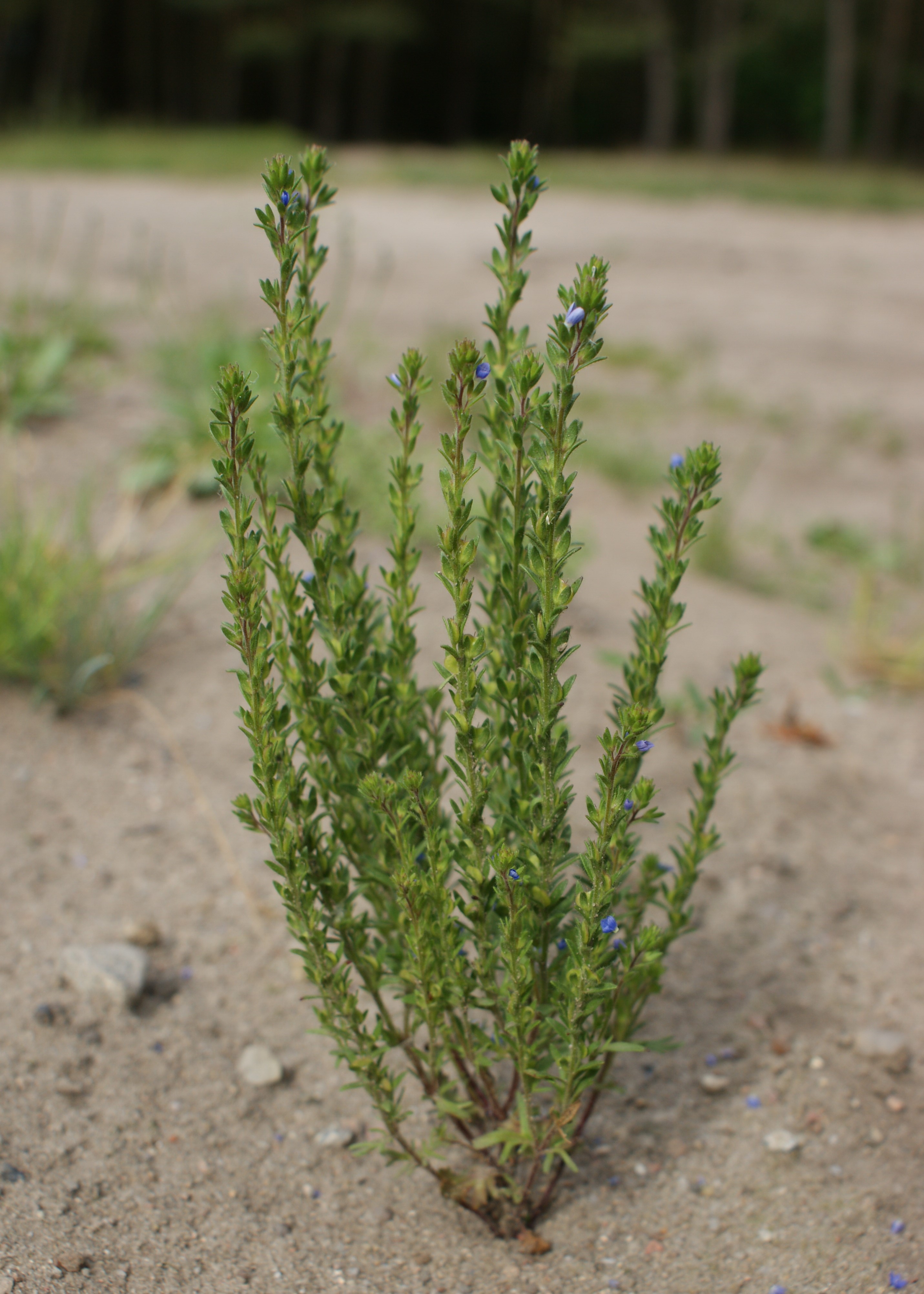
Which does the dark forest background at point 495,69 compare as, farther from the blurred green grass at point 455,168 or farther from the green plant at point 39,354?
the green plant at point 39,354

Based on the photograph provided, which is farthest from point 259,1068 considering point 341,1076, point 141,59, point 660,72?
point 141,59

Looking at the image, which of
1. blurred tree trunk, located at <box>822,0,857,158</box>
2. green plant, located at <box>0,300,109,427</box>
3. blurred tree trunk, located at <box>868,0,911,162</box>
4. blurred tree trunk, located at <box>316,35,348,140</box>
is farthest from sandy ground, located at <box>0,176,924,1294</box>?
blurred tree trunk, located at <box>316,35,348,140</box>

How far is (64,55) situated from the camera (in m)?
24.8

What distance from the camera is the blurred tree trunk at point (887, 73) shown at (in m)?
22.4

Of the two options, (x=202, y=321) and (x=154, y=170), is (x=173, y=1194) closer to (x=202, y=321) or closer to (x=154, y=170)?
(x=202, y=321)

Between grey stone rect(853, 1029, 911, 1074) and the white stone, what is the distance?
0.28 m

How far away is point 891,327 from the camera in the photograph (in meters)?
8.01

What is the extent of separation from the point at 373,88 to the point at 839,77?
1232 centimetres

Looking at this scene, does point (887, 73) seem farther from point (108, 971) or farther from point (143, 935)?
point (108, 971)

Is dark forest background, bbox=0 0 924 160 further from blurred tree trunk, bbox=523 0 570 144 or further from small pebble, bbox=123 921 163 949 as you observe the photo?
small pebble, bbox=123 921 163 949

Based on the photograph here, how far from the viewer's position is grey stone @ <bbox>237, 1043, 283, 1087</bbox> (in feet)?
6.61

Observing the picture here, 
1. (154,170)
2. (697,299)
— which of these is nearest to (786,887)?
(697,299)

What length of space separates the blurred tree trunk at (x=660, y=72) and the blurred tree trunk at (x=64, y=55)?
1278cm

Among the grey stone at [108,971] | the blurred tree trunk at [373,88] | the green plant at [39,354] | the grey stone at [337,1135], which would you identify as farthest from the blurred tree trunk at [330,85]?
the grey stone at [337,1135]
